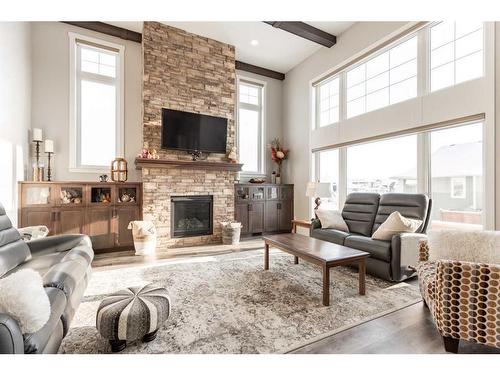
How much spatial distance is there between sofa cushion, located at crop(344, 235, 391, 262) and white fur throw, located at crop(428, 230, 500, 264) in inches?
28.1

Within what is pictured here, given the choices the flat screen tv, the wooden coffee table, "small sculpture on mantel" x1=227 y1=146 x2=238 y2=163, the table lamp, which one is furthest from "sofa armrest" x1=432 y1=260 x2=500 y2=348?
the flat screen tv

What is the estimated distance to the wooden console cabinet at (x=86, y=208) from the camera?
11.5ft

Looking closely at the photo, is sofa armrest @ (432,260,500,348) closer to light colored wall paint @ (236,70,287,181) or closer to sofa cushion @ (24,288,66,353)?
sofa cushion @ (24,288,66,353)

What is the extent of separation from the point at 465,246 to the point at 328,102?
159 inches

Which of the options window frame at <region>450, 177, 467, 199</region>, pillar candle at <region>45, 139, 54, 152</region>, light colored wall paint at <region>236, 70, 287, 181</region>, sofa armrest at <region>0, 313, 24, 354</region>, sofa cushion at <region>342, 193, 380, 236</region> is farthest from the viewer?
light colored wall paint at <region>236, 70, 287, 181</region>

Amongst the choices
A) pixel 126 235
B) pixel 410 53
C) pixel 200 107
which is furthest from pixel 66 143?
pixel 410 53

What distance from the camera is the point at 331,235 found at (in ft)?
11.3

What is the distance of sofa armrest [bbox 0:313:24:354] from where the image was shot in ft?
2.95

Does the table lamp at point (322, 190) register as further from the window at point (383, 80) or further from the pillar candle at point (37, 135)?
the pillar candle at point (37, 135)

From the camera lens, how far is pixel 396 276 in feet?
8.68

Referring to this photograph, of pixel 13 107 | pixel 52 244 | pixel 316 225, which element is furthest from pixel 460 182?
pixel 13 107

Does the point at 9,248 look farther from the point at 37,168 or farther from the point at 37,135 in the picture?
the point at 37,135

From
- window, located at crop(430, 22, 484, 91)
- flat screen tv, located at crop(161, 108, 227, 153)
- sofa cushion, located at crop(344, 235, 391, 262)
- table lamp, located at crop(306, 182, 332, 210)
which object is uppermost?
window, located at crop(430, 22, 484, 91)

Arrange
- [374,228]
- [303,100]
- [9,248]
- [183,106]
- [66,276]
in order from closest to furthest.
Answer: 1. [66,276]
2. [9,248]
3. [374,228]
4. [183,106]
5. [303,100]
